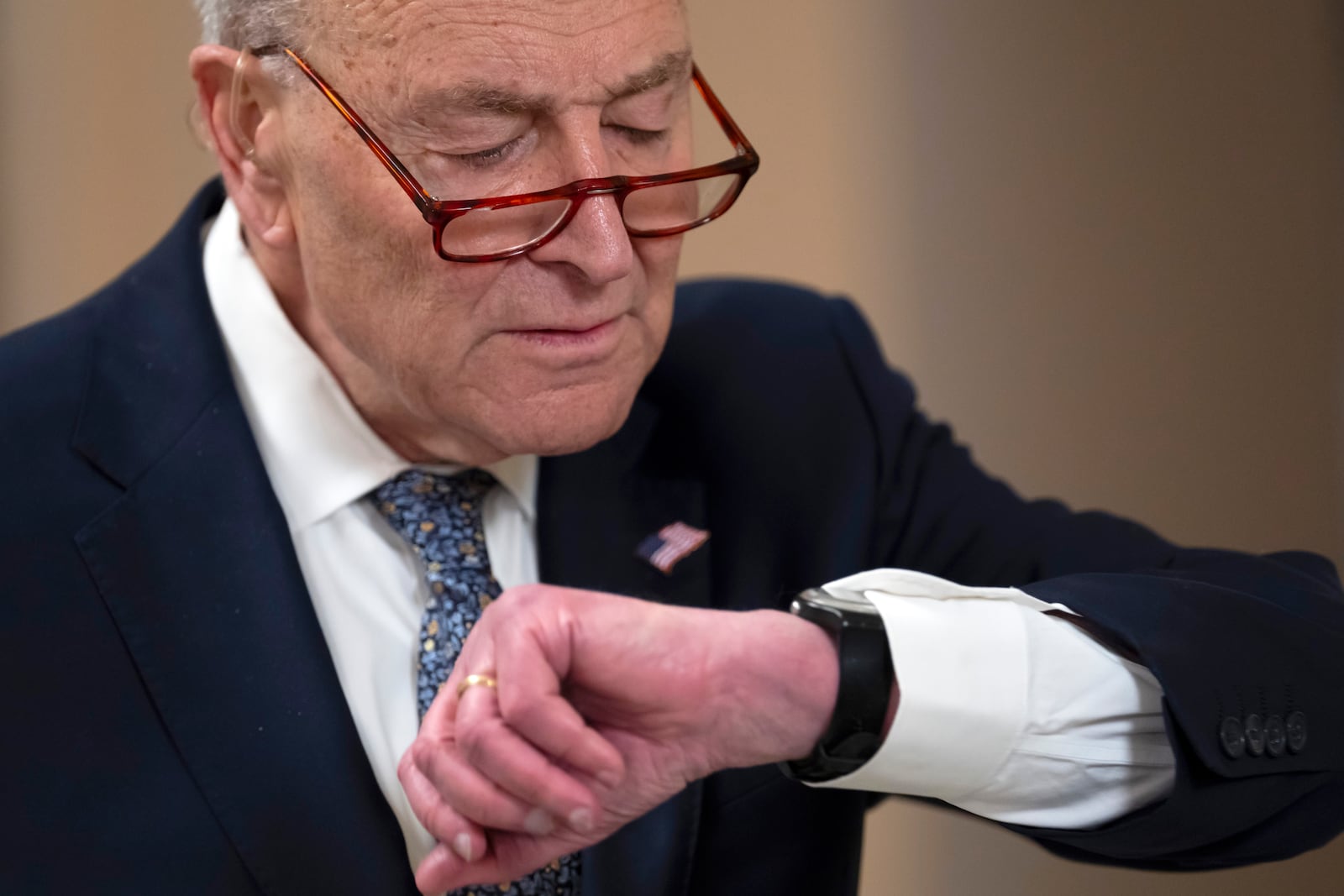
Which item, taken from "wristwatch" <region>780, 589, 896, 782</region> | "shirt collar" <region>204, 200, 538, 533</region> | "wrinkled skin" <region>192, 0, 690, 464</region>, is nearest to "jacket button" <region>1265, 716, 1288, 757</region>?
"wristwatch" <region>780, 589, 896, 782</region>

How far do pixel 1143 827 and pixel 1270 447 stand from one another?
1.37 m

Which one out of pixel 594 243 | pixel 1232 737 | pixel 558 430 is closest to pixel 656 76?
pixel 594 243

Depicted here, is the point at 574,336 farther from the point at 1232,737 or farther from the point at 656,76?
the point at 1232,737

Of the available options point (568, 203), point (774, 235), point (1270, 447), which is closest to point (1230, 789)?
point (568, 203)

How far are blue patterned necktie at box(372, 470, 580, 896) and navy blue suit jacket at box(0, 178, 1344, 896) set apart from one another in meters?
0.07

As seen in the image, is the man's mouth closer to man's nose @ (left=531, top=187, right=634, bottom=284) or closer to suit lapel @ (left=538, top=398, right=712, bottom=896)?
man's nose @ (left=531, top=187, right=634, bottom=284)

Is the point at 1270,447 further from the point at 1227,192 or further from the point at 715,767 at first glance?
the point at 715,767

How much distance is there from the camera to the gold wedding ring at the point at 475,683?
3.02 ft

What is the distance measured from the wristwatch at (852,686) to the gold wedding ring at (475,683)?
255 millimetres

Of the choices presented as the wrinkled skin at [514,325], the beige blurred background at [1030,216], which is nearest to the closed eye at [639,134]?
the wrinkled skin at [514,325]

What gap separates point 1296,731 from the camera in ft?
3.97

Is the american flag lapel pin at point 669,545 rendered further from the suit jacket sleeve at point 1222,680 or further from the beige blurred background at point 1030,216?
the beige blurred background at point 1030,216

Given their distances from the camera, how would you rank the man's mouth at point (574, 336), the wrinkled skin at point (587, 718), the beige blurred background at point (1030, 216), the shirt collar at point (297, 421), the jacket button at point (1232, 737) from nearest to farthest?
the wrinkled skin at point (587, 718)
the jacket button at point (1232, 737)
the man's mouth at point (574, 336)
the shirt collar at point (297, 421)
the beige blurred background at point (1030, 216)

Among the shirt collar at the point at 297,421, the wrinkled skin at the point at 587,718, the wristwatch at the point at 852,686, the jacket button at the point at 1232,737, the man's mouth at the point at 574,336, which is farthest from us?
the shirt collar at the point at 297,421
